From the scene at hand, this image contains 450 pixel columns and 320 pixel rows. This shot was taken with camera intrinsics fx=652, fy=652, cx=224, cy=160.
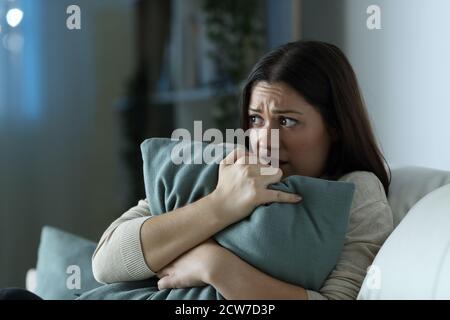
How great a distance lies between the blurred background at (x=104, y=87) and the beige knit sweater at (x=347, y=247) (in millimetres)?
1297

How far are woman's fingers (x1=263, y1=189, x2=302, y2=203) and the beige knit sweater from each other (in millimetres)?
144

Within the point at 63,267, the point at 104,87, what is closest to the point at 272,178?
the point at 63,267

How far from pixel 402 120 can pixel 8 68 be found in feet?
5.75

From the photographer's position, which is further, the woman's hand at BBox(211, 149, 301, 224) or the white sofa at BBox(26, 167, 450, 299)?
the woman's hand at BBox(211, 149, 301, 224)

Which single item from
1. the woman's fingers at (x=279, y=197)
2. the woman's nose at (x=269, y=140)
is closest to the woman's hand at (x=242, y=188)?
the woman's fingers at (x=279, y=197)

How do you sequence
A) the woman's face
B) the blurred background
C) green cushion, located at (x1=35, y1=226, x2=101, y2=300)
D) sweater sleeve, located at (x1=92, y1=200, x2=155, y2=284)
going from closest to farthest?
sweater sleeve, located at (x1=92, y1=200, x2=155, y2=284), the woman's face, green cushion, located at (x1=35, y1=226, x2=101, y2=300), the blurred background

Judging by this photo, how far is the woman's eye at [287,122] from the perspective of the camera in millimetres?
1349

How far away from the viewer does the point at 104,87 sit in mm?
3090

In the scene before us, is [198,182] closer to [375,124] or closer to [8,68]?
[375,124]

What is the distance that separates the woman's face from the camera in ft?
4.37

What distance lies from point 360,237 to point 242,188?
0.24 meters

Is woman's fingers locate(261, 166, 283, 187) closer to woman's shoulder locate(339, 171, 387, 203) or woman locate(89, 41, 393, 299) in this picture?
woman locate(89, 41, 393, 299)

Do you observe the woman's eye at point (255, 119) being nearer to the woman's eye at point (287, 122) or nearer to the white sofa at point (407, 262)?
the woman's eye at point (287, 122)

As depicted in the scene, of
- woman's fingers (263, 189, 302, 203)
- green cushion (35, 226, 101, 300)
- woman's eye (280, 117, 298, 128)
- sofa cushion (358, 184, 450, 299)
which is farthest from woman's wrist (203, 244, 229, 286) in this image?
green cushion (35, 226, 101, 300)
